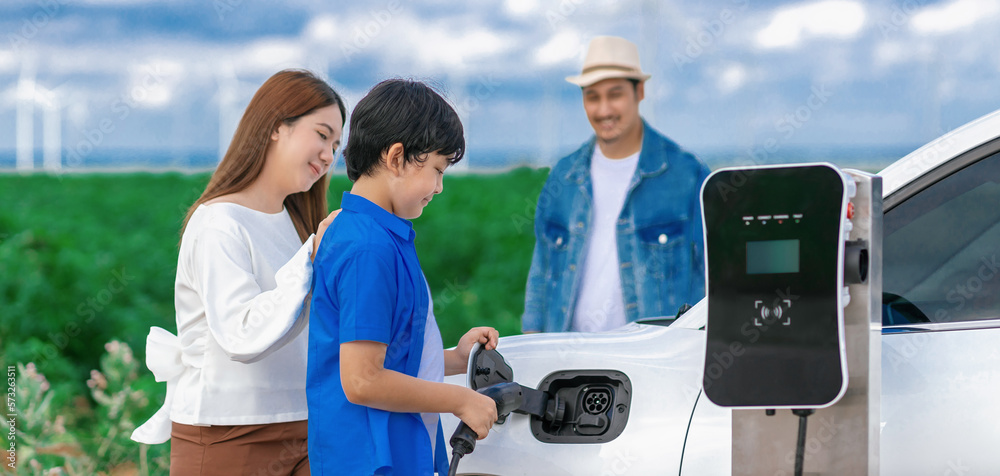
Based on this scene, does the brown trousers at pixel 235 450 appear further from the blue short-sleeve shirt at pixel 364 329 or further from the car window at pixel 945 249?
the car window at pixel 945 249

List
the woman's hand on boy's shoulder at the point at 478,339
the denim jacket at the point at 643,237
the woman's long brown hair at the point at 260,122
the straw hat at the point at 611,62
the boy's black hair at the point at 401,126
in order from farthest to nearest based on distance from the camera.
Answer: the straw hat at the point at 611,62 → the denim jacket at the point at 643,237 → the woman's long brown hair at the point at 260,122 → the woman's hand on boy's shoulder at the point at 478,339 → the boy's black hair at the point at 401,126

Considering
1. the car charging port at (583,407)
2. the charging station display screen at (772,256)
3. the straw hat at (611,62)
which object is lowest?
the car charging port at (583,407)

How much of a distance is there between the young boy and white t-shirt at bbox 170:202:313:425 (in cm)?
22

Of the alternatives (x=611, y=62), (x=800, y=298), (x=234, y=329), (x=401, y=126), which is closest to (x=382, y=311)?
(x=401, y=126)

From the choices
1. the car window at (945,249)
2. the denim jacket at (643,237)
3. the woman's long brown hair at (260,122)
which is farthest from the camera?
the denim jacket at (643,237)

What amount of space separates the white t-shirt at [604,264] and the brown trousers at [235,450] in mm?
1849

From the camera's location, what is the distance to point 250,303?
1.97 meters

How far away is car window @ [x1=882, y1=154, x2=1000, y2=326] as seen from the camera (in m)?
2.13

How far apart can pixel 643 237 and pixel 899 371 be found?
1.79 metres

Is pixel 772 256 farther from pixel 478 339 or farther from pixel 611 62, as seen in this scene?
pixel 611 62

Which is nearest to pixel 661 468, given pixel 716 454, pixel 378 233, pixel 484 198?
pixel 716 454

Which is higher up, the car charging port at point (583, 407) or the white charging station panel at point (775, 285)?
the white charging station panel at point (775, 285)

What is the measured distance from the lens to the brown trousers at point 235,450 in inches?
82.0

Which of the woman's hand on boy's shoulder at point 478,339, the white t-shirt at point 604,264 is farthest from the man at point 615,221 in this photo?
the woman's hand on boy's shoulder at point 478,339
